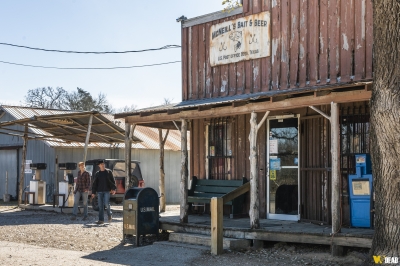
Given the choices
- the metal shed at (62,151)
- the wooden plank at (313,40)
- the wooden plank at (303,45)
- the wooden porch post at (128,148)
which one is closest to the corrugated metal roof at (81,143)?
the metal shed at (62,151)

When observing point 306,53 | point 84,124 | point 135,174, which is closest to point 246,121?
point 306,53

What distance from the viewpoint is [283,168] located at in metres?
13.9

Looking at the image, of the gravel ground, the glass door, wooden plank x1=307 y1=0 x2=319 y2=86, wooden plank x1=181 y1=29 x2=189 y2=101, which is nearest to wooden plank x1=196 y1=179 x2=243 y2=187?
the glass door

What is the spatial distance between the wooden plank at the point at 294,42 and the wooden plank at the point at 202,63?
2.87 m

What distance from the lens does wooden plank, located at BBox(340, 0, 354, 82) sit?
12688 millimetres

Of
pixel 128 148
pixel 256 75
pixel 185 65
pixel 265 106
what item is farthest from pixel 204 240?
pixel 185 65

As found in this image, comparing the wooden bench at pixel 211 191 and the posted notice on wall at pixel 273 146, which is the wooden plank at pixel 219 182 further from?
the posted notice on wall at pixel 273 146

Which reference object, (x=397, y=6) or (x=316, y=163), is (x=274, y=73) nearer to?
(x=316, y=163)

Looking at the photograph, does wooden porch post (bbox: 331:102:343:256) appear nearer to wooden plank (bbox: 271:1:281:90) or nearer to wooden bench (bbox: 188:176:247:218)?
wooden plank (bbox: 271:1:281:90)

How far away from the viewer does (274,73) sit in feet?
46.8

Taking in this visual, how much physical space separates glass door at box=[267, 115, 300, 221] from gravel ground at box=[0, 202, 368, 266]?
1.60 meters

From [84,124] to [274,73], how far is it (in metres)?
9.46

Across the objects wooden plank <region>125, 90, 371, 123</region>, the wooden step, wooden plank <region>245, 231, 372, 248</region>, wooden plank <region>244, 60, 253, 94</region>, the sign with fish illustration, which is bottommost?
the wooden step

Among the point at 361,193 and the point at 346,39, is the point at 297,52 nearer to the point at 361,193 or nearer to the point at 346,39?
the point at 346,39
